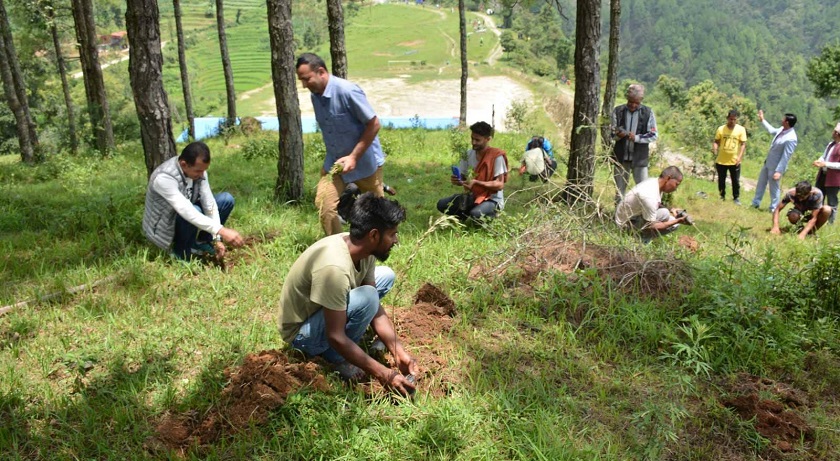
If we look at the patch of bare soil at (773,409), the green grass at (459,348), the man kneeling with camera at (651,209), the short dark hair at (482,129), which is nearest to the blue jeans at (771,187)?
the green grass at (459,348)

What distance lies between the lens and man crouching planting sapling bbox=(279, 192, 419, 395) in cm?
292

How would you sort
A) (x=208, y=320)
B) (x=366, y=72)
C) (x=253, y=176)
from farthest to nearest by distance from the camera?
(x=366, y=72), (x=253, y=176), (x=208, y=320)

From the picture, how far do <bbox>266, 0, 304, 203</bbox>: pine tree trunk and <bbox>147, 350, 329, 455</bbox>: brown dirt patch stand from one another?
3740mm

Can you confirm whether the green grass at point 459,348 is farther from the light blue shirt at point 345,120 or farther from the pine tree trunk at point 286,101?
the pine tree trunk at point 286,101

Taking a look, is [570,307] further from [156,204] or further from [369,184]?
[156,204]

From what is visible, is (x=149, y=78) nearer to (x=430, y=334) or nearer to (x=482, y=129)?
(x=482, y=129)

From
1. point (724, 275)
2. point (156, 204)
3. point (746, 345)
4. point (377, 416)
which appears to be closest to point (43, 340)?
point (156, 204)

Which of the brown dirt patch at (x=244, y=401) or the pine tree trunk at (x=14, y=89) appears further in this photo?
the pine tree trunk at (x=14, y=89)

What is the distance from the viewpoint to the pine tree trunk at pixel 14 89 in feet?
36.5

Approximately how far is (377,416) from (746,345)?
2.50m

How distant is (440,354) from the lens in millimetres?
3613

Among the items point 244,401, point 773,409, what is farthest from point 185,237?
point 773,409

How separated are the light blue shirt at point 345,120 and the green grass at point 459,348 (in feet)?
2.83

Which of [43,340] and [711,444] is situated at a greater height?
[43,340]
